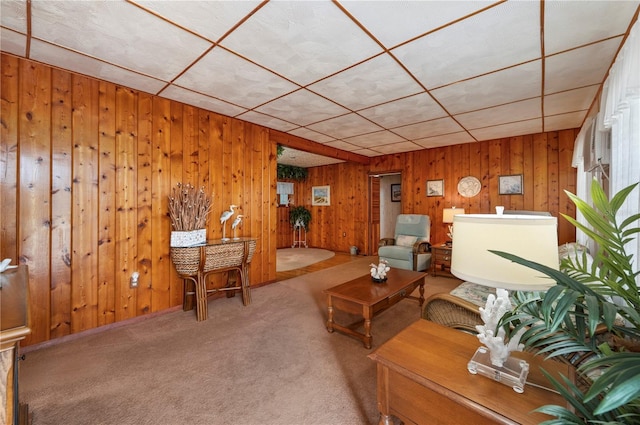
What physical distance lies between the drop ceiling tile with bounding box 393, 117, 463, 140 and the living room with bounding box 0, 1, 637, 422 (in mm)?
1299

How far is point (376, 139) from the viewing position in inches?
180

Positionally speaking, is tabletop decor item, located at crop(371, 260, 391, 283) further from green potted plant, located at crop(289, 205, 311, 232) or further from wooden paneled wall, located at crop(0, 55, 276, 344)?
green potted plant, located at crop(289, 205, 311, 232)

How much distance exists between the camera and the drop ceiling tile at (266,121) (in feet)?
11.1

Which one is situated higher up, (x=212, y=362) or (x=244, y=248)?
(x=244, y=248)

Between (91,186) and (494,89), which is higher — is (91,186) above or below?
below

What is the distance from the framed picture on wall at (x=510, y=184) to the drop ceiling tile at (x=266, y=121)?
373 cm

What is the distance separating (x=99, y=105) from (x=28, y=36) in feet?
2.24

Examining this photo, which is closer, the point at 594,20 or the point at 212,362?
the point at 594,20

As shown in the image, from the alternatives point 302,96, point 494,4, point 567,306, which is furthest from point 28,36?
point 567,306

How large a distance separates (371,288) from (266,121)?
8.67 feet

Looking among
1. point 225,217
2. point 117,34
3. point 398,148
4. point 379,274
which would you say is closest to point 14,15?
point 117,34

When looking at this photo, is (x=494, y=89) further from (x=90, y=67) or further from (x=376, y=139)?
(x=90, y=67)

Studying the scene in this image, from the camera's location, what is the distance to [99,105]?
2463 millimetres

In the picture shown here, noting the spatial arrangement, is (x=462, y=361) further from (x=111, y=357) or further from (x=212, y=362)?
(x=111, y=357)
